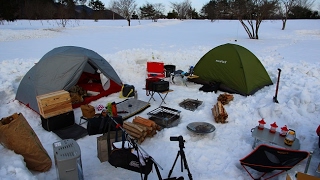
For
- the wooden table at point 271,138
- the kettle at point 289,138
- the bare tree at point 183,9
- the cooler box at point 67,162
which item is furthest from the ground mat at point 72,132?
the bare tree at point 183,9

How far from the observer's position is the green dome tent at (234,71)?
7164 mm

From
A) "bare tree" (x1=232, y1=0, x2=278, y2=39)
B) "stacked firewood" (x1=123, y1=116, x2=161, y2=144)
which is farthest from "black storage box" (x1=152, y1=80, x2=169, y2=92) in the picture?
"bare tree" (x1=232, y1=0, x2=278, y2=39)

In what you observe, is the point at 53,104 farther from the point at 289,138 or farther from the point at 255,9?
the point at 255,9

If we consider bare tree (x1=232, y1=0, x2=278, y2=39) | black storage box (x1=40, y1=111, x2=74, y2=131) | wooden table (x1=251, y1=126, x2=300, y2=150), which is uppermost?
bare tree (x1=232, y1=0, x2=278, y2=39)

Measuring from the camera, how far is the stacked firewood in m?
4.72

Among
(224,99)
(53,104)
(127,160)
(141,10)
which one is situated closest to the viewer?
(127,160)

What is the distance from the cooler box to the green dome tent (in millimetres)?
5277

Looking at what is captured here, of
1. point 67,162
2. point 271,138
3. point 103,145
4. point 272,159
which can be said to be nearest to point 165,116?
point 103,145

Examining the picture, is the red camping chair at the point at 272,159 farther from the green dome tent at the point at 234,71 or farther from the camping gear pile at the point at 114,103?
the green dome tent at the point at 234,71

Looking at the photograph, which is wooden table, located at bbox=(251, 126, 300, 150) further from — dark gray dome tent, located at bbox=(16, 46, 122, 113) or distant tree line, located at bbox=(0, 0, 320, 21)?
distant tree line, located at bbox=(0, 0, 320, 21)

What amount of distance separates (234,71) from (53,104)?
5261mm

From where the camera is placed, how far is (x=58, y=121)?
531cm

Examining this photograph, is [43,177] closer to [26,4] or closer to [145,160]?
[145,160]

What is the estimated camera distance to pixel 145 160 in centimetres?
321
